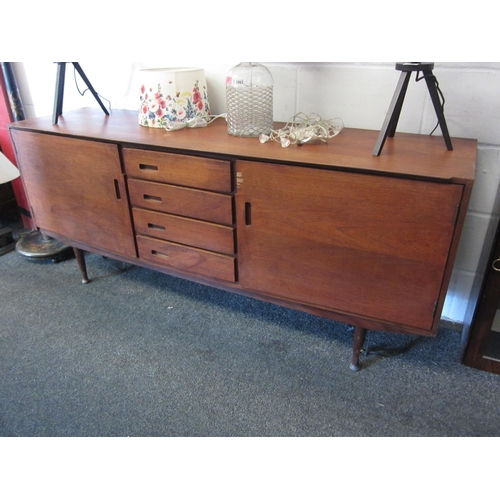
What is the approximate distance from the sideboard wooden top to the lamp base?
2.18 feet

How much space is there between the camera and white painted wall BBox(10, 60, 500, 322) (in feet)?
4.08

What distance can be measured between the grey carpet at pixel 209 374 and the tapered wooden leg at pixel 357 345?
3cm

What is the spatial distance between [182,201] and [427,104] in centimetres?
85

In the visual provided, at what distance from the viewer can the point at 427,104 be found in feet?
4.29

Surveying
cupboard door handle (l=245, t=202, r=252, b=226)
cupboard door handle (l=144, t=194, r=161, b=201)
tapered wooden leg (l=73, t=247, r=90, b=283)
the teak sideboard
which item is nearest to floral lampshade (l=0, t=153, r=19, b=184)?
the teak sideboard

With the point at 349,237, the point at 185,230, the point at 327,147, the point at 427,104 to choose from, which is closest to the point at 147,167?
the point at 185,230

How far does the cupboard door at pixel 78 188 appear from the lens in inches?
56.3

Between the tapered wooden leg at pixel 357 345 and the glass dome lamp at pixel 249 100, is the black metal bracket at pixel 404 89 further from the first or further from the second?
the tapered wooden leg at pixel 357 345

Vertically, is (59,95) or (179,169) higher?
(59,95)

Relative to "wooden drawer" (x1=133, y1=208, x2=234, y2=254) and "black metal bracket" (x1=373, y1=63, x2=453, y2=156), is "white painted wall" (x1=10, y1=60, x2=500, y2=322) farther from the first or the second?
"wooden drawer" (x1=133, y1=208, x2=234, y2=254)

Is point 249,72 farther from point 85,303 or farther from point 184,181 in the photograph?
point 85,303

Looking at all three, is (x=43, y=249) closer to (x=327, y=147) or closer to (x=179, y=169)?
(x=179, y=169)

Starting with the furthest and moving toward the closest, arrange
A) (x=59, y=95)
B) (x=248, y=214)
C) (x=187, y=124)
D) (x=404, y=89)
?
(x=59, y=95) < (x=187, y=124) < (x=248, y=214) < (x=404, y=89)

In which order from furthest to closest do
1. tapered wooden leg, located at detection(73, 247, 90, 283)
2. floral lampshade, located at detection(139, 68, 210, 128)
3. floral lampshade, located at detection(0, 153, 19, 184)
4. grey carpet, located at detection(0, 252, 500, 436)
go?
1. floral lampshade, located at detection(0, 153, 19, 184)
2. tapered wooden leg, located at detection(73, 247, 90, 283)
3. floral lampshade, located at detection(139, 68, 210, 128)
4. grey carpet, located at detection(0, 252, 500, 436)
